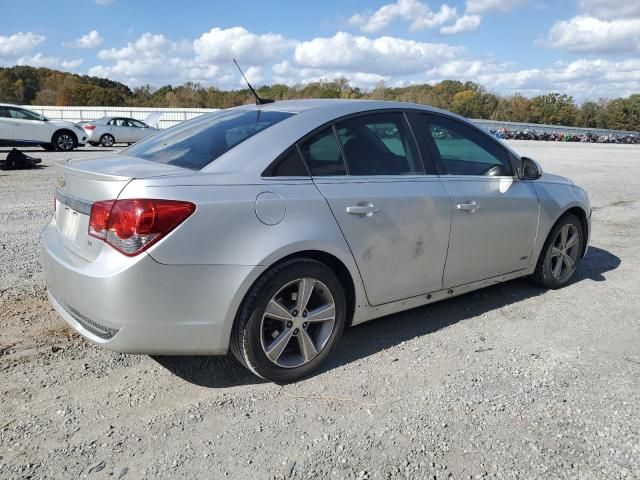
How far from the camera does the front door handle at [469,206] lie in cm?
396

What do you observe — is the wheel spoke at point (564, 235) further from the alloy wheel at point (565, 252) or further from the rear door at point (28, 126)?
the rear door at point (28, 126)

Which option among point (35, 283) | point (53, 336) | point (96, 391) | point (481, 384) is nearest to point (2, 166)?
point (35, 283)

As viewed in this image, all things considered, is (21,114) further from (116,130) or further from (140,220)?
(140,220)

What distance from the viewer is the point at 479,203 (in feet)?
13.5

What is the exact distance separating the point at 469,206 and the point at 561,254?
1.61 meters

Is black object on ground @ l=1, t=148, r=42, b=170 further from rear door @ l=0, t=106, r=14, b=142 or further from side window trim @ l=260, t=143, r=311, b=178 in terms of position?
side window trim @ l=260, t=143, r=311, b=178

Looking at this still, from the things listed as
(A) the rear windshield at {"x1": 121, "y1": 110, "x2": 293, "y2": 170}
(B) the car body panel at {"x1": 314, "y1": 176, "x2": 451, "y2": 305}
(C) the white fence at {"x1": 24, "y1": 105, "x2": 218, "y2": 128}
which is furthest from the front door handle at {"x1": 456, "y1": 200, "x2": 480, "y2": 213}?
(C) the white fence at {"x1": 24, "y1": 105, "x2": 218, "y2": 128}

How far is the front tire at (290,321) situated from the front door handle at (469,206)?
1.21 meters

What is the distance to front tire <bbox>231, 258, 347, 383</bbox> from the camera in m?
3.01

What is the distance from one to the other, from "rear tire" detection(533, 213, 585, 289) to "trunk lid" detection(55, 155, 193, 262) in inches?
135

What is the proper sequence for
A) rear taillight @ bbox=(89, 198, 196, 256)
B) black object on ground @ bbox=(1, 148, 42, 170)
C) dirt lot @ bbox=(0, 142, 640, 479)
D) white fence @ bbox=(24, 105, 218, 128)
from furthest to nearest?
white fence @ bbox=(24, 105, 218, 128), black object on ground @ bbox=(1, 148, 42, 170), rear taillight @ bbox=(89, 198, 196, 256), dirt lot @ bbox=(0, 142, 640, 479)

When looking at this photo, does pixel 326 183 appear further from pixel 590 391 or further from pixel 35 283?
pixel 35 283

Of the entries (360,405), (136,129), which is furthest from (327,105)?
(136,129)

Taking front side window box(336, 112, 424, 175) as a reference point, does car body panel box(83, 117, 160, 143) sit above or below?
below
